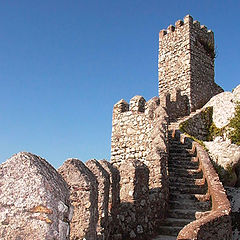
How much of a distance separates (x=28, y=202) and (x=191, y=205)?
7570mm

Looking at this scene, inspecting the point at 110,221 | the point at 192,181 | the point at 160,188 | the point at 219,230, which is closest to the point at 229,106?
the point at 192,181

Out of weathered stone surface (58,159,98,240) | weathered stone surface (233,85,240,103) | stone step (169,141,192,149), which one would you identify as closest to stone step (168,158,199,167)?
stone step (169,141,192,149)

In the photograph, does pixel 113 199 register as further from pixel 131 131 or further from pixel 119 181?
pixel 131 131

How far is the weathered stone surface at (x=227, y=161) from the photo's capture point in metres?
12.3

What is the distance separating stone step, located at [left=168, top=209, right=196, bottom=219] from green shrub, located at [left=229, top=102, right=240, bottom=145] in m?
7.51

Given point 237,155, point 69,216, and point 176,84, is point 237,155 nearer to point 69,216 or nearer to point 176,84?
point 176,84

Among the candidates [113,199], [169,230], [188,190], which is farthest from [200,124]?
[113,199]

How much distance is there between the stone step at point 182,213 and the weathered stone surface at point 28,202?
6668 mm

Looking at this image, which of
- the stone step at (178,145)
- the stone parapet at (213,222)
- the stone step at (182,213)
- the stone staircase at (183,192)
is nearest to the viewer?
the stone parapet at (213,222)

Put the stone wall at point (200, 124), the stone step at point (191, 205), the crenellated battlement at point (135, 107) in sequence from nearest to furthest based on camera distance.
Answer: the stone step at point (191, 205) → the crenellated battlement at point (135, 107) → the stone wall at point (200, 124)

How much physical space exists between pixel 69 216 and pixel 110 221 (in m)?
3.58

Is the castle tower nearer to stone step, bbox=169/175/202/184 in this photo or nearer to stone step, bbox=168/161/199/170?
stone step, bbox=168/161/199/170

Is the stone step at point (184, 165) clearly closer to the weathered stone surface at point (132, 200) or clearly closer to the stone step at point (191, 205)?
the stone step at point (191, 205)

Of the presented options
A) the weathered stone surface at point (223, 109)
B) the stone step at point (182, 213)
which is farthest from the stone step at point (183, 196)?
the weathered stone surface at point (223, 109)
